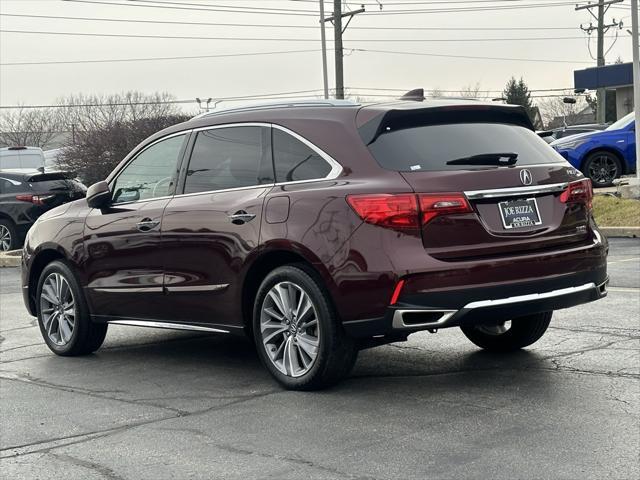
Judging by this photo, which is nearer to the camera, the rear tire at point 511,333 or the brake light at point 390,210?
the brake light at point 390,210

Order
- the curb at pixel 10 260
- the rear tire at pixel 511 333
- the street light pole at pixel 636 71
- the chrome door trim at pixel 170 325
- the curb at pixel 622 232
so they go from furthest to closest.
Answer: the street light pole at pixel 636 71 < the curb at pixel 10 260 < the curb at pixel 622 232 < the rear tire at pixel 511 333 < the chrome door trim at pixel 170 325

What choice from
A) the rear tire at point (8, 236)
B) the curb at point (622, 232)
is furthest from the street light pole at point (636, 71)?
the rear tire at point (8, 236)

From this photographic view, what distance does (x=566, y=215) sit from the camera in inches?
244

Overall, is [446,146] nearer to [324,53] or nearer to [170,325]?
[170,325]

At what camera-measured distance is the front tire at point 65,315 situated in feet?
26.2

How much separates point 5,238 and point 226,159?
1430cm

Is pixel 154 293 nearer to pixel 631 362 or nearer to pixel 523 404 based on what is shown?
pixel 523 404

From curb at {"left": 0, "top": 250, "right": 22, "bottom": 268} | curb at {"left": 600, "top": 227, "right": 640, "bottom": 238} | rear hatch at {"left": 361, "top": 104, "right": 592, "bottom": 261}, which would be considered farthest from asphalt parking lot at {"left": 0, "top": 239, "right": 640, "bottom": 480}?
curb at {"left": 0, "top": 250, "right": 22, "bottom": 268}

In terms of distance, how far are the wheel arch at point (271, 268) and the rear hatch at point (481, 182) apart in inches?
26.1

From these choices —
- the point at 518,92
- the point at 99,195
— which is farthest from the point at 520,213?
the point at 518,92

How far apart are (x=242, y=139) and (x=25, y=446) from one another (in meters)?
2.55

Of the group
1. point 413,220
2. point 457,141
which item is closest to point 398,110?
point 457,141

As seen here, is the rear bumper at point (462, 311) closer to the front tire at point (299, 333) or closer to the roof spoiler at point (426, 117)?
the front tire at point (299, 333)

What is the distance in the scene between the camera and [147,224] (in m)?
7.24
